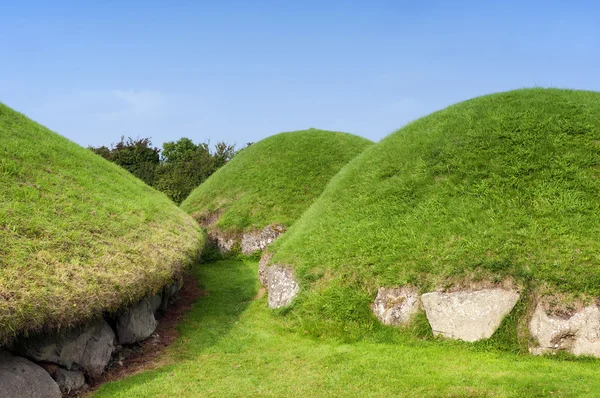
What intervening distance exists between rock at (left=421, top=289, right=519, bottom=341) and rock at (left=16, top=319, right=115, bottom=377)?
22.3 feet

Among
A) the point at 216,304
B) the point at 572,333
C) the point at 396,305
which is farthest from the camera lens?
the point at 216,304

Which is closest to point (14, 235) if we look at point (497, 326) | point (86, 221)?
point (86, 221)

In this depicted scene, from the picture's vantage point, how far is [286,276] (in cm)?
1302

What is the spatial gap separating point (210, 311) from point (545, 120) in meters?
11.4

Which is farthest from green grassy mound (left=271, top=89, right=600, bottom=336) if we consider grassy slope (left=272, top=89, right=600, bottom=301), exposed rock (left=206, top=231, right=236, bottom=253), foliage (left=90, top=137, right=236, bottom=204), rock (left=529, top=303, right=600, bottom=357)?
foliage (left=90, top=137, right=236, bottom=204)

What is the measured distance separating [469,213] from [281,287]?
211 inches

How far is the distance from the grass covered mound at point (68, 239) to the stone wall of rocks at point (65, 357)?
0.48 meters

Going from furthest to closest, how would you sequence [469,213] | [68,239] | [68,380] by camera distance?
[469,213]
[68,239]
[68,380]

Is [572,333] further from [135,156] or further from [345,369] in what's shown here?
[135,156]

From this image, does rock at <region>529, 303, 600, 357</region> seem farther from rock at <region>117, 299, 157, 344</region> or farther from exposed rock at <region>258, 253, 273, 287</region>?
rock at <region>117, 299, 157, 344</region>

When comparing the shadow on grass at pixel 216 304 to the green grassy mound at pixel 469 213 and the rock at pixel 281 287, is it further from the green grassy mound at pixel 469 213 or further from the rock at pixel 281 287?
the green grassy mound at pixel 469 213

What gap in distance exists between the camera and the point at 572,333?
9.02m

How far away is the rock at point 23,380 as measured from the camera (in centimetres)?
693

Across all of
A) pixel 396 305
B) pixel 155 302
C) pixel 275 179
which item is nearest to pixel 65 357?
pixel 155 302
